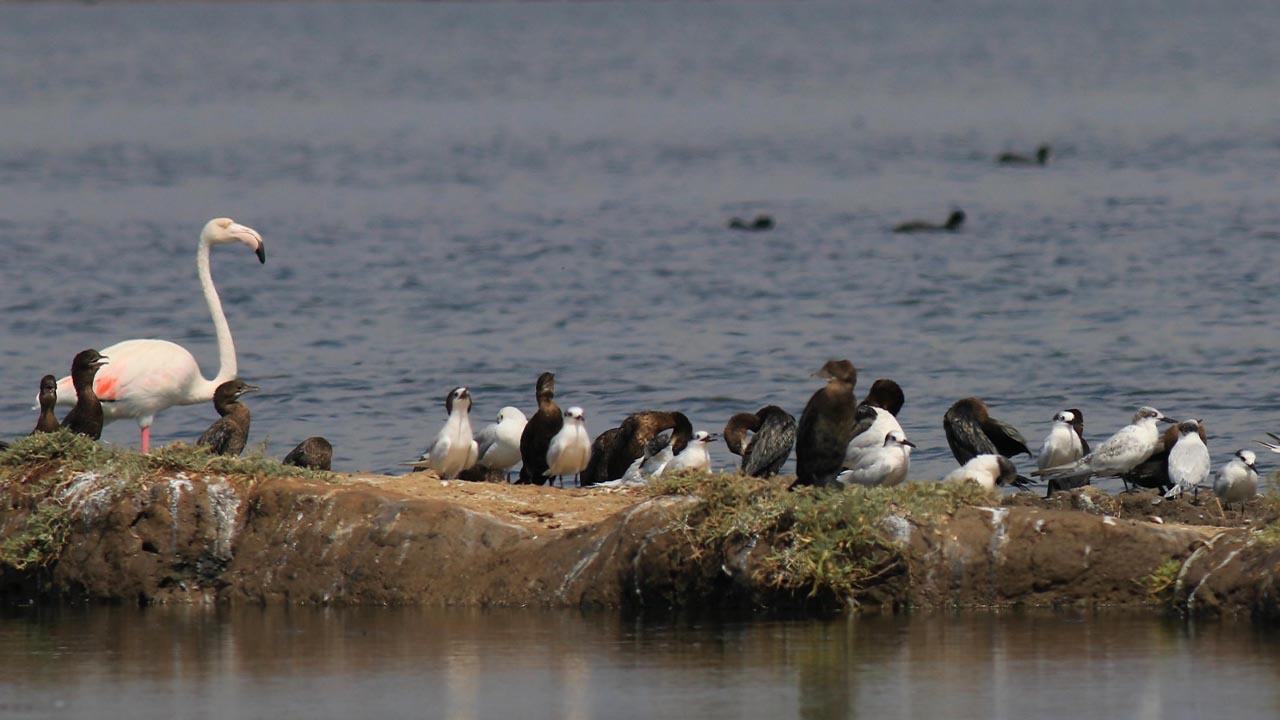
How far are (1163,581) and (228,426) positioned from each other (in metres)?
6.12

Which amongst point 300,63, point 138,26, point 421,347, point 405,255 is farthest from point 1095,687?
point 138,26

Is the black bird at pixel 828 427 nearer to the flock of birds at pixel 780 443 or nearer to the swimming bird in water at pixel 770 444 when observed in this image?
the flock of birds at pixel 780 443

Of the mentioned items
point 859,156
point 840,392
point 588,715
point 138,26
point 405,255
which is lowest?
point 588,715

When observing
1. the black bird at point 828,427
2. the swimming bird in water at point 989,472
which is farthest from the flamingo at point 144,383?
the swimming bird in water at point 989,472

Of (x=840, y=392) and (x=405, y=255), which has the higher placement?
(x=405, y=255)

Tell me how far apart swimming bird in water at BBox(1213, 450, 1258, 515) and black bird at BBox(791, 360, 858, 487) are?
2.22m

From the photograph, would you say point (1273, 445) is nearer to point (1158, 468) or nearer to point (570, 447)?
point (1158, 468)

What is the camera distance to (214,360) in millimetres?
21422

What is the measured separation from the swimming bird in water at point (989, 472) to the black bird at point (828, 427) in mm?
630

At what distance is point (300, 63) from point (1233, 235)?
68389mm

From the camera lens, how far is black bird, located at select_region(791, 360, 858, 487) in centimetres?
1105

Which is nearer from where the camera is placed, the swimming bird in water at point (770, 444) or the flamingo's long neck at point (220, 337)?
the swimming bird in water at point (770, 444)

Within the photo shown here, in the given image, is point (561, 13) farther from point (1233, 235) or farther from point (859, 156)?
point (1233, 235)

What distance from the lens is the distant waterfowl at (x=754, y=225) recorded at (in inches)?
1289
